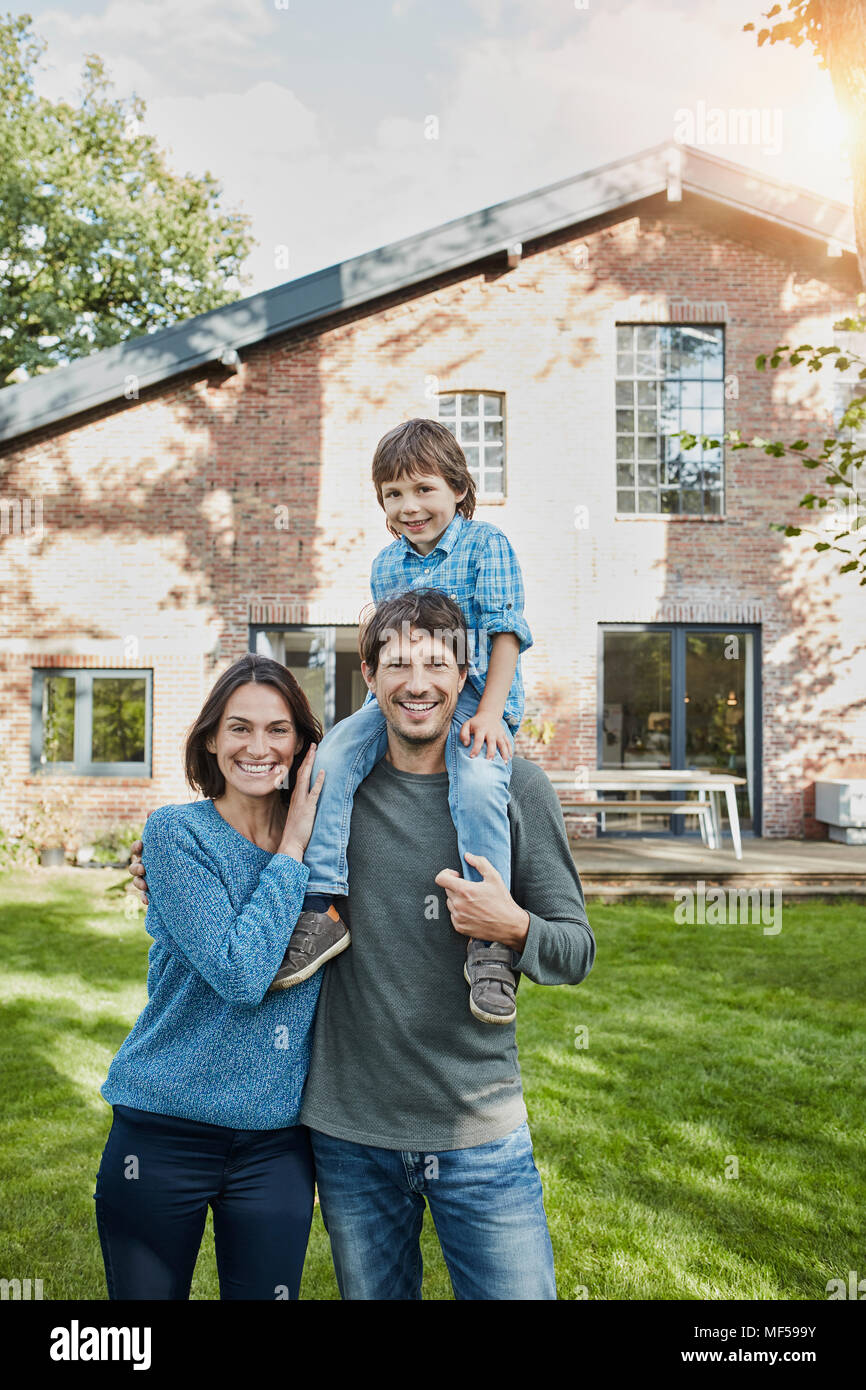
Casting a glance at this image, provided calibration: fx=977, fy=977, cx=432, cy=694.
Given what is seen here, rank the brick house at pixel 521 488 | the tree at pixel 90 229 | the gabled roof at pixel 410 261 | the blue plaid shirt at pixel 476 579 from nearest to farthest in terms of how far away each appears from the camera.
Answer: the blue plaid shirt at pixel 476 579, the gabled roof at pixel 410 261, the brick house at pixel 521 488, the tree at pixel 90 229

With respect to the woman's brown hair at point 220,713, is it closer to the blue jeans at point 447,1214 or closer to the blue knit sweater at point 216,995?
the blue knit sweater at point 216,995

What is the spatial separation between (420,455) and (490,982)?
155 cm

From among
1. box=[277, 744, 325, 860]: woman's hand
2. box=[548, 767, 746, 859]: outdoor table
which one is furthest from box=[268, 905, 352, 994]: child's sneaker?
box=[548, 767, 746, 859]: outdoor table

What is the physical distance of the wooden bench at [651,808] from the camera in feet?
32.8

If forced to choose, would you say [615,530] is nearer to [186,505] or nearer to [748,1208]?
[186,505]

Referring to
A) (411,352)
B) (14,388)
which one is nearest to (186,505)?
(14,388)

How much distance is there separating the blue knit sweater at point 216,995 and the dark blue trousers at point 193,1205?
5 centimetres

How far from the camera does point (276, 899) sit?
188 cm

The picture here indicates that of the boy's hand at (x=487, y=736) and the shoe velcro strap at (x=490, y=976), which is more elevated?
the boy's hand at (x=487, y=736)

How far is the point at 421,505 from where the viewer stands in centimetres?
284

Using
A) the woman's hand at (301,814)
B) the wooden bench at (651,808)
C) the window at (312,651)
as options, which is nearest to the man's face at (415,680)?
the woman's hand at (301,814)

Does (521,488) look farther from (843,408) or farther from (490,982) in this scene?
(490,982)

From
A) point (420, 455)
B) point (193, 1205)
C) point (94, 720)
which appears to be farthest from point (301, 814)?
point (94, 720)
